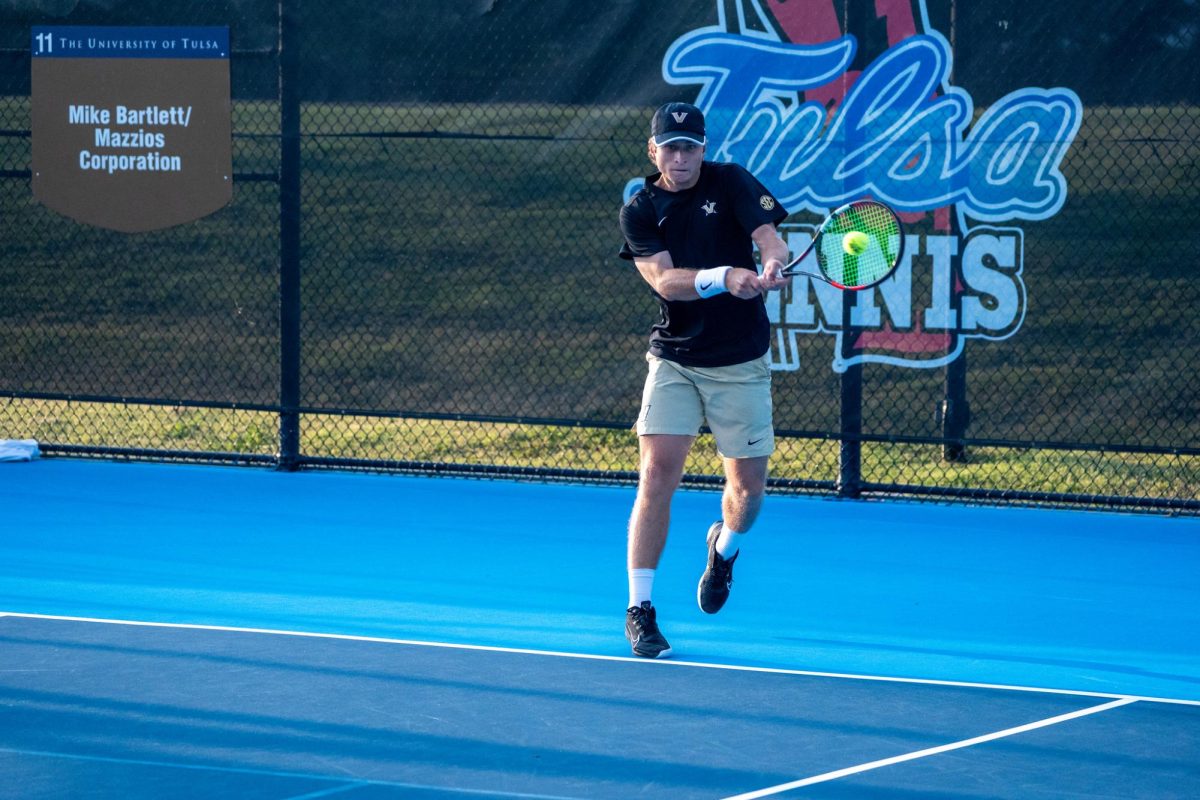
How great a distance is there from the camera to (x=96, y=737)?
4949 millimetres

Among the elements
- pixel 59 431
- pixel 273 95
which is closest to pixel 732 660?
pixel 273 95

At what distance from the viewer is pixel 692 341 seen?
5996mm

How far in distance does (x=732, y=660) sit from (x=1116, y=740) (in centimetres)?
138

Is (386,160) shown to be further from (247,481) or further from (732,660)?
(732,660)

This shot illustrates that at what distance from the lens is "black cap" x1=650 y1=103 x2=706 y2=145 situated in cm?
572

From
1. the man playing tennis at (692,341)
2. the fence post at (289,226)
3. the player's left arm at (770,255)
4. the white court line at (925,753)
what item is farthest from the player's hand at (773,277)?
the fence post at (289,226)

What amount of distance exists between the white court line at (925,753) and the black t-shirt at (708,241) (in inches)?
62.0

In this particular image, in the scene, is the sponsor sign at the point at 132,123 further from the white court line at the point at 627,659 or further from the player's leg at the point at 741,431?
the player's leg at the point at 741,431

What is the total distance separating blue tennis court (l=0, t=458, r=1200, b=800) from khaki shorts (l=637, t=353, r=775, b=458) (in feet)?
2.42

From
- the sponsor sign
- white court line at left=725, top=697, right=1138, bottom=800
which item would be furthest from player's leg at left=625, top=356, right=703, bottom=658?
the sponsor sign

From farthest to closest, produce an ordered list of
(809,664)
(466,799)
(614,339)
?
(614,339) → (809,664) → (466,799)

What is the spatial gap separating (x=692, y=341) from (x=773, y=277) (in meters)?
0.63

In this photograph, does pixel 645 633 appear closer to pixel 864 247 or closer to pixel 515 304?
pixel 864 247

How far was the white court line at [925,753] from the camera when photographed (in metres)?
4.49
